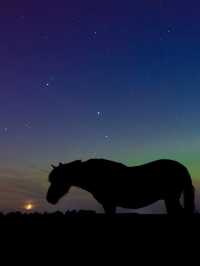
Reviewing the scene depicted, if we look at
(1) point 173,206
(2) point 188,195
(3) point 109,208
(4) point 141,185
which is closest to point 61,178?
(3) point 109,208

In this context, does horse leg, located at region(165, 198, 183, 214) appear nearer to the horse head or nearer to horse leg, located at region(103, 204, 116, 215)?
horse leg, located at region(103, 204, 116, 215)

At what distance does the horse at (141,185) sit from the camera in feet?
32.4

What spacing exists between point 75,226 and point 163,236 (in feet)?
5.46

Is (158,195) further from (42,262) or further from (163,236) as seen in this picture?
(42,262)

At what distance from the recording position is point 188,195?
10141 millimetres

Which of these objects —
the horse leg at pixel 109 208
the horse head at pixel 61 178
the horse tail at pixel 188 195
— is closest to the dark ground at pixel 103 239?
the horse leg at pixel 109 208

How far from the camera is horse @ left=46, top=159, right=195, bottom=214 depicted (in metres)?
9.88

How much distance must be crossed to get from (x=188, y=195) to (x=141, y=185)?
1.29 metres

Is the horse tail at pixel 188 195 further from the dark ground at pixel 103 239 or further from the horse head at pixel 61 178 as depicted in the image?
the horse head at pixel 61 178

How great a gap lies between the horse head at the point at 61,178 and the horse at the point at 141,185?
0.78m

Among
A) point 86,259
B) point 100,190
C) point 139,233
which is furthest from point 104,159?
point 86,259

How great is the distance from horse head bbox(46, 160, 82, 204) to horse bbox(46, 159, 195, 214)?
0.78 metres

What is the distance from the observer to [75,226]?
718 cm

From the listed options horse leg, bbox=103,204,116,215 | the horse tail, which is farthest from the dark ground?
the horse tail
